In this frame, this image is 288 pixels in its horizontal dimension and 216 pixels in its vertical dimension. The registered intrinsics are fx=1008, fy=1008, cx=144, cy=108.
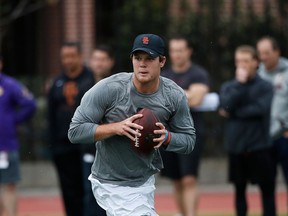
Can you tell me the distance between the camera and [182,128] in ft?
25.6

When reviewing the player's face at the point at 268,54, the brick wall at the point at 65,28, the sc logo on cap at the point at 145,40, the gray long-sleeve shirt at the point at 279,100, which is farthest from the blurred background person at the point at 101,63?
the brick wall at the point at 65,28

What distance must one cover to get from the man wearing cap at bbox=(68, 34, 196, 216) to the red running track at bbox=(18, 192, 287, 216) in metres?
5.47


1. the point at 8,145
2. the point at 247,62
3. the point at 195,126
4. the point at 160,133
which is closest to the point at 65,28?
the point at 8,145

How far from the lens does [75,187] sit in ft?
38.8

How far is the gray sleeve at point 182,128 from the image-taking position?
25.3 ft

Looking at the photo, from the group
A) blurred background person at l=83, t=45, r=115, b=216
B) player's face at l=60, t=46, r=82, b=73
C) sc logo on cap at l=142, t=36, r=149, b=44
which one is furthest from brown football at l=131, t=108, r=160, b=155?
player's face at l=60, t=46, r=82, b=73

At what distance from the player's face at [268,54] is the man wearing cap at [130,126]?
13.9 feet

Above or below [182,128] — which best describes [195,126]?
below

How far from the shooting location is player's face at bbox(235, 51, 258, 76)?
11.2m

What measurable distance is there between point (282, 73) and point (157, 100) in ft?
15.3

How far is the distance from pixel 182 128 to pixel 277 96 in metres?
4.45

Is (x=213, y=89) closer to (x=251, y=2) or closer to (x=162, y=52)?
(x=251, y=2)

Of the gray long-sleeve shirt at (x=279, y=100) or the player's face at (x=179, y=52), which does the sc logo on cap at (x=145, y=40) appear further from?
the gray long-sleeve shirt at (x=279, y=100)

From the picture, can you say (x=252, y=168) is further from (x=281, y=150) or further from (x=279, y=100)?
(x=279, y=100)
